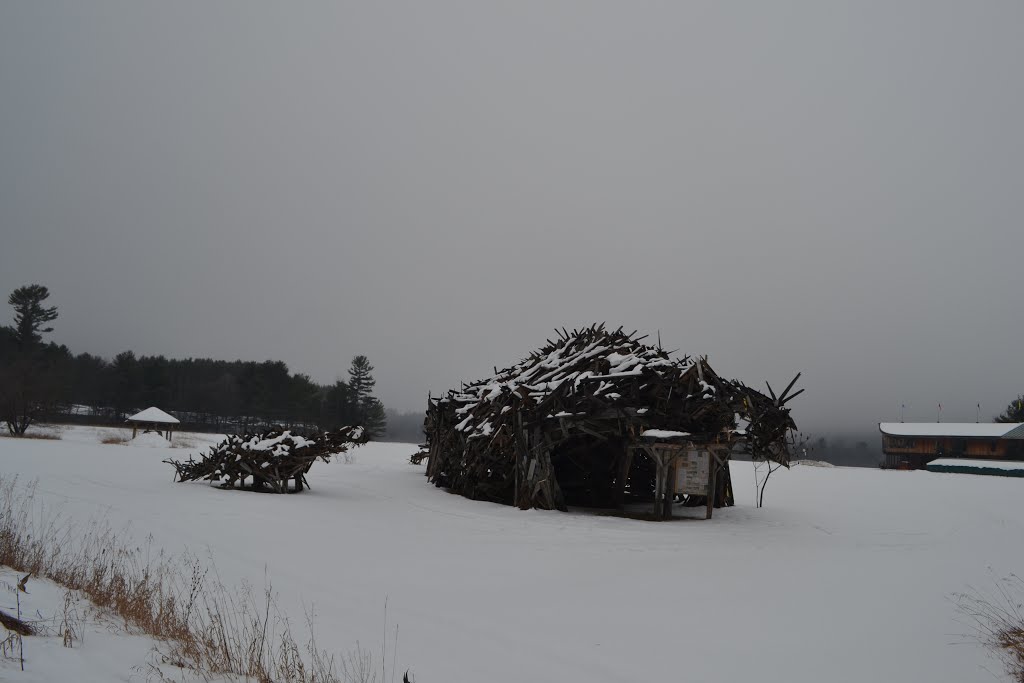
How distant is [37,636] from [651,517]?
41.7 ft

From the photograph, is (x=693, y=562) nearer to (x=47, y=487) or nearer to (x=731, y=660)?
(x=731, y=660)

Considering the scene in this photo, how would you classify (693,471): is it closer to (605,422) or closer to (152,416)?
(605,422)

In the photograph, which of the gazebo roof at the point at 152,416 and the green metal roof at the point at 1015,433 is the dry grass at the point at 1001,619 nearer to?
the green metal roof at the point at 1015,433

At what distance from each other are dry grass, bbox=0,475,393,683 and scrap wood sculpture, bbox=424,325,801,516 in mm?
9099

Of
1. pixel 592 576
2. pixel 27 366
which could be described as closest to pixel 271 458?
pixel 592 576

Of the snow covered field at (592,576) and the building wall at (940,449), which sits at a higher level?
the building wall at (940,449)

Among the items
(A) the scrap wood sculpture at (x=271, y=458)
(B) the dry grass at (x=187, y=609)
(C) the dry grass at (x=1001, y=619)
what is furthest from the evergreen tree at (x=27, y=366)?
(C) the dry grass at (x=1001, y=619)

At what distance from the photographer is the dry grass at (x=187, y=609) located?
15.4ft

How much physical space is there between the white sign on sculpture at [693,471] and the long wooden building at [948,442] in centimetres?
4124

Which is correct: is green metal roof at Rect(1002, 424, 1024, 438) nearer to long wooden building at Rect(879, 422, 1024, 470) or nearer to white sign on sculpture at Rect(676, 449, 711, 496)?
long wooden building at Rect(879, 422, 1024, 470)

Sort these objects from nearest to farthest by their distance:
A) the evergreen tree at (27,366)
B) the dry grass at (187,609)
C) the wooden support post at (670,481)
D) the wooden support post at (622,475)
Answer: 1. the dry grass at (187,609)
2. the wooden support post at (670,481)
3. the wooden support post at (622,475)
4. the evergreen tree at (27,366)

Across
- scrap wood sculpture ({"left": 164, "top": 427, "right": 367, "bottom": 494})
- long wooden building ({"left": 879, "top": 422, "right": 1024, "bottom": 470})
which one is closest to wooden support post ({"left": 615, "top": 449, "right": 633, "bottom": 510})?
scrap wood sculpture ({"left": 164, "top": 427, "right": 367, "bottom": 494})

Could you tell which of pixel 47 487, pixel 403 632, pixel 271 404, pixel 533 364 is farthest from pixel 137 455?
pixel 271 404

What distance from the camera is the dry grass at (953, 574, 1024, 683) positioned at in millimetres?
5648
